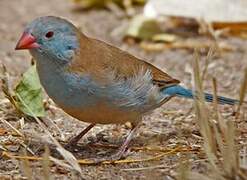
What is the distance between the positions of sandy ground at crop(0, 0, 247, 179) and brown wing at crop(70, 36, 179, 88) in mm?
419

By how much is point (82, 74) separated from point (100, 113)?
0.21m

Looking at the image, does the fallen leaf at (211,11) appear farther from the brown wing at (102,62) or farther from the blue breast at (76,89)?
the blue breast at (76,89)

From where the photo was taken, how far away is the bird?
3566mm

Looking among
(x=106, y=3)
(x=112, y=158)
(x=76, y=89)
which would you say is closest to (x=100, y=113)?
(x=76, y=89)

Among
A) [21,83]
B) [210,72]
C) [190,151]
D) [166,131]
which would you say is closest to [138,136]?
[166,131]

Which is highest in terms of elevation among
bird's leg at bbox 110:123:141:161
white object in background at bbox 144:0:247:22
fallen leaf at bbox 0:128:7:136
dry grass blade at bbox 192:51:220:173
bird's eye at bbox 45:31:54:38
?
white object in background at bbox 144:0:247:22

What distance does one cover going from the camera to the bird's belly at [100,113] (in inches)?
141

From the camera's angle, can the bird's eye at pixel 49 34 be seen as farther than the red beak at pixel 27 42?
Yes

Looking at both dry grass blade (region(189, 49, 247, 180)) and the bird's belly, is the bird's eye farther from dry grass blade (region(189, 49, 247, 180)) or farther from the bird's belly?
dry grass blade (region(189, 49, 247, 180))

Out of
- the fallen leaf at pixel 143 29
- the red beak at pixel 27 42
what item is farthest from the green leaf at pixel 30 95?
the fallen leaf at pixel 143 29

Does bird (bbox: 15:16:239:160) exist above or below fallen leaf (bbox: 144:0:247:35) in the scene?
below

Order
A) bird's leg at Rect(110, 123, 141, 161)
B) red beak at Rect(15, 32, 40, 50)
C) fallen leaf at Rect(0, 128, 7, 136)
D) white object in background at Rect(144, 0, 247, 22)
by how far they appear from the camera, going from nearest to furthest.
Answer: red beak at Rect(15, 32, 40, 50) → bird's leg at Rect(110, 123, 141, 161) → fallen leaf at Rect(0, 128, 7, 136) → white object in background at Rect(144, 0, 247, 22)

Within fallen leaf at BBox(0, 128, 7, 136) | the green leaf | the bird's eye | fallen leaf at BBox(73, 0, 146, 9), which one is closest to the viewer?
the bird's eye

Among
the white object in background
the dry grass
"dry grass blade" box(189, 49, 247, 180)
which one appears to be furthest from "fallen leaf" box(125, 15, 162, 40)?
the dry grass
